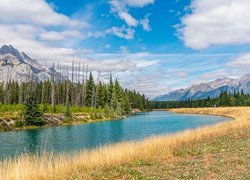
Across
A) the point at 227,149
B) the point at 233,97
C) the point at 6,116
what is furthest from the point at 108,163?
the point at 233,97

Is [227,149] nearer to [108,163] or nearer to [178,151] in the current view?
[178,151]

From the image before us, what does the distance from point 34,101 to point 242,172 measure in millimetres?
58596

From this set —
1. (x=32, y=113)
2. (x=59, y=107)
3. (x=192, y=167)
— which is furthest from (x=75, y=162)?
(x=59, y=107)

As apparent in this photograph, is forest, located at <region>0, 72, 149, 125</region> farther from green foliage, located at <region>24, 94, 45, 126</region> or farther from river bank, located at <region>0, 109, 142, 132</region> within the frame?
green foliage, located at <region>24, 94, 45, 126</region>

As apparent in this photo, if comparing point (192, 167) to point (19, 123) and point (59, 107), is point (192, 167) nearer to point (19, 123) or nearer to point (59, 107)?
point (19, 123)

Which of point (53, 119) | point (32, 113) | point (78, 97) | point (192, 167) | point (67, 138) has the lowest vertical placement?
point (67, 138)

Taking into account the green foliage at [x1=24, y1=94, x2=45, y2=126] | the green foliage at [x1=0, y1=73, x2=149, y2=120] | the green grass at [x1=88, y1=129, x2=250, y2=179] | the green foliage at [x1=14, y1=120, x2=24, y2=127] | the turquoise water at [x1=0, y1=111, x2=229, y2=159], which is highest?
the green foliage at [x1=0, y1=73, x2=149, y2=120]

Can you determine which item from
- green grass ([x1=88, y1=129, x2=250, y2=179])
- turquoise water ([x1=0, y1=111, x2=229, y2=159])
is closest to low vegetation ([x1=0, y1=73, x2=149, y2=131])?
turquoise water ([x1=0, y1=111, x2=229, y2=159])

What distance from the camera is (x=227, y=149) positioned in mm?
21844

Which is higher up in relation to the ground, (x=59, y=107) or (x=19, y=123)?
(x=59, y=107)

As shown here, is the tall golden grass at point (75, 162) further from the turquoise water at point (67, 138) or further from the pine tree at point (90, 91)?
the pine tree at point (90, 91)

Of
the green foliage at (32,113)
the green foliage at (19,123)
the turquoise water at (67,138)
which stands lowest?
the turquoise water at (67,138)

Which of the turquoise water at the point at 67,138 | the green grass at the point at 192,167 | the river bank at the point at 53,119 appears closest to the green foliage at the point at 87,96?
the river bank at the point at 53,119

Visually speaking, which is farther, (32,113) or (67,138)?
(32,113)
